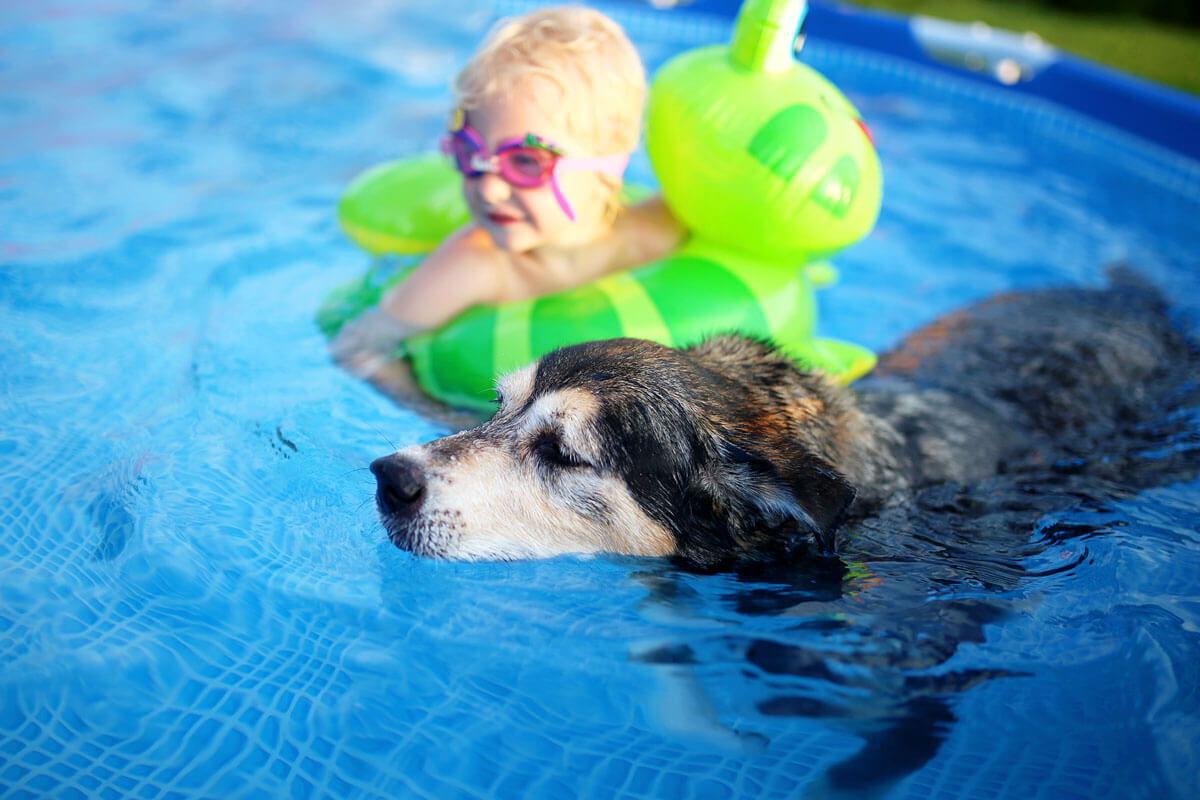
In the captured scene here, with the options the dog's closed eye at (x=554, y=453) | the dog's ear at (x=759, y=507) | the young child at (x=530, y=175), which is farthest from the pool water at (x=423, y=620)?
the young child at (x=530, y=175)

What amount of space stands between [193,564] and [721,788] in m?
2.28

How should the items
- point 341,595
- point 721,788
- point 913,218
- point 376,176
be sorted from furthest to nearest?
point 913,218 → point 376,176 → point 341,595 → point 721,788

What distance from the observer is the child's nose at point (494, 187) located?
457cm

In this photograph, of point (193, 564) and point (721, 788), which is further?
point (193, 564)

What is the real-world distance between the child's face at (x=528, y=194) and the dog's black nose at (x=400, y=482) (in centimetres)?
178

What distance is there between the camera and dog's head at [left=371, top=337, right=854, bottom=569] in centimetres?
343

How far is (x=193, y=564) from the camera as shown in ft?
11.7

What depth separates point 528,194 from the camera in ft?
15.1

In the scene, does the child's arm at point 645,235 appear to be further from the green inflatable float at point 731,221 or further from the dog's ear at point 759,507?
the dog's ear at point 759,507

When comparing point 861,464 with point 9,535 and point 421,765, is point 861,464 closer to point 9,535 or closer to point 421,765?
point 421,765

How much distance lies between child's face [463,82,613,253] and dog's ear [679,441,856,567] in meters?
1.89

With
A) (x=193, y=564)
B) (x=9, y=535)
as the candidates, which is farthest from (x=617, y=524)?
(x=9, y=535)

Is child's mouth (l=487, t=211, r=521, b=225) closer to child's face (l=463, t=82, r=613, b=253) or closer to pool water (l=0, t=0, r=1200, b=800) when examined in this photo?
child's face (l=463, t=82, r=613, b=253)

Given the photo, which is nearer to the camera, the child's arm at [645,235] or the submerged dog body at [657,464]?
the submerged dog body at [657,464]
